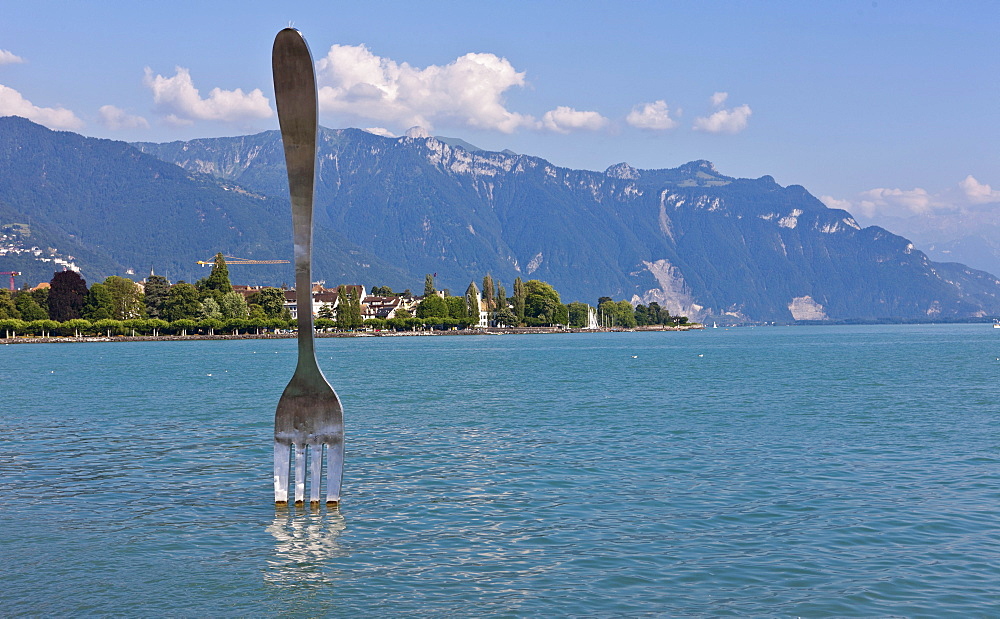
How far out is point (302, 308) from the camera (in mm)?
16312

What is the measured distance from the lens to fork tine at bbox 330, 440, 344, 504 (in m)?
16.9

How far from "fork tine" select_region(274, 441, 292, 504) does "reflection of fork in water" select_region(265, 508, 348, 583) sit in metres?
0.43

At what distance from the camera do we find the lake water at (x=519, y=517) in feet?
45.0

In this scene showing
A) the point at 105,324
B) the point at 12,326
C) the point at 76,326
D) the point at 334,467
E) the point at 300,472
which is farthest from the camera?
the point at 105,324

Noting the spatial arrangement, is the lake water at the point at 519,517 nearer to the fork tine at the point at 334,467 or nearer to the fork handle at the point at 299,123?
the fork tine at the point at 334,467

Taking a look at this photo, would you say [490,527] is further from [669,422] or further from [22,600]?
[669,422]

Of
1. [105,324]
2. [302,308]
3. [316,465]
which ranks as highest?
[105,324]

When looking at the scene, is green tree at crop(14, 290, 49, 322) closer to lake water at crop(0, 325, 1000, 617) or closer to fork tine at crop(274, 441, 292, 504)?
lake water at crop(0, 325, 1000, 617)

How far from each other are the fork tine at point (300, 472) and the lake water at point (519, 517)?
16.8 inches

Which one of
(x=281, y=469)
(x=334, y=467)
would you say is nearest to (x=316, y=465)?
(x=334, y=467)

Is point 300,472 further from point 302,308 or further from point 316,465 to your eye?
point 302,308

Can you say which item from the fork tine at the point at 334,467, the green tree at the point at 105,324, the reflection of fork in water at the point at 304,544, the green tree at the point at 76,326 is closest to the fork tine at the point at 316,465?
the fork tine at the point at 334,467

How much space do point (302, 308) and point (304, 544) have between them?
13.0 feet

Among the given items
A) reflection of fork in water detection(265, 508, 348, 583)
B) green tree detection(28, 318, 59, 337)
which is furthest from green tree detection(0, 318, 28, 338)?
reflection of fork in water detection(265, 508, 348, 583)
